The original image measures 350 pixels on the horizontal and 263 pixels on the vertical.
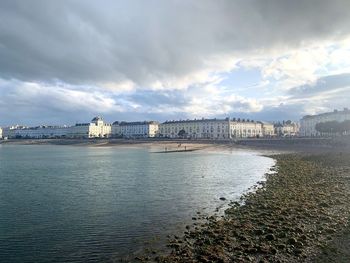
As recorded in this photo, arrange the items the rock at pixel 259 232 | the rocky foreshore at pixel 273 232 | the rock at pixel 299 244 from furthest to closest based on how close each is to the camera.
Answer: the rock at pixel 259 232 → the rock at pixel 299 244 → the rocky foreshore at pixel 273 232

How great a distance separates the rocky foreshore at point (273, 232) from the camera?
1216 centimetres

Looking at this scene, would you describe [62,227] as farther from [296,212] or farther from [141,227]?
[296,212]

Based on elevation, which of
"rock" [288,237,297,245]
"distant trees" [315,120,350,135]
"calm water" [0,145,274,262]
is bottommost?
"calm water" [0,145,274,262]

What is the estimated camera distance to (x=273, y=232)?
14.7 metres

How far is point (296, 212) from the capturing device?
709 inches

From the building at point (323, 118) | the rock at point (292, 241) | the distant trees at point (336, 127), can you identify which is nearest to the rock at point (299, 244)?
the rock at point (292, 241)

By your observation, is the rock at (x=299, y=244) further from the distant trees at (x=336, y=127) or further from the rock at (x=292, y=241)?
the distant trees at (x=336, y=127)

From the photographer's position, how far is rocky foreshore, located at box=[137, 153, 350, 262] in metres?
12.2

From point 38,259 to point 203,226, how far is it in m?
7.35

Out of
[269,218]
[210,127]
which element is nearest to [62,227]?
[269,218]

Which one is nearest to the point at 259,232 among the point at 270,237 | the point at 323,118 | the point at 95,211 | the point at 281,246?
the point at 270,237

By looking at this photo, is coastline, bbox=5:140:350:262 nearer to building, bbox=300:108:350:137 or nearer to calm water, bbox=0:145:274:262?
calm water, bbox=0:145:274:262

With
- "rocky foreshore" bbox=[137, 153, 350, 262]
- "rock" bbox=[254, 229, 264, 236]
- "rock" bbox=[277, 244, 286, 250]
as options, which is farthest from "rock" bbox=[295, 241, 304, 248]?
"rock" bbox=[254, 229, 264, 236]

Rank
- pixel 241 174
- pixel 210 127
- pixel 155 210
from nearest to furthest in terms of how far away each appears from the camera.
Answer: pixel 155 210, pixel 241 174, pixel 210 127
